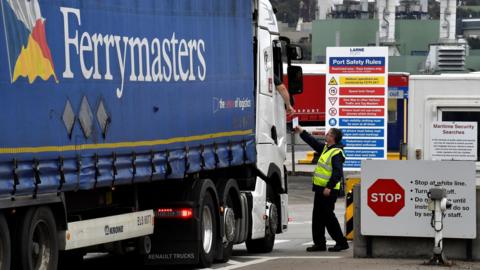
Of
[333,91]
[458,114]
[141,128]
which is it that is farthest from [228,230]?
[458,114]

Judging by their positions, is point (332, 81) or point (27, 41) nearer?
point (27, 41)

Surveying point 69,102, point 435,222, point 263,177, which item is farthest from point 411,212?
point 69,102

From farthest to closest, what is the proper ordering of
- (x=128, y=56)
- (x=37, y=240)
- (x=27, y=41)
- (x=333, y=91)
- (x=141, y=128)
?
(x=333, y=91)
(x=141, y=128)
(x=128, y=56)
(x=37, y=240)
(x=27, y=41)

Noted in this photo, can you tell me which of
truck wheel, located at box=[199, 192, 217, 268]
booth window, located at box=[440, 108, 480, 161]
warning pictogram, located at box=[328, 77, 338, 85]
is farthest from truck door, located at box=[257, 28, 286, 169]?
booth window, located at box=[440, 108, 480, 161]

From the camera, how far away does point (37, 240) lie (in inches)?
474

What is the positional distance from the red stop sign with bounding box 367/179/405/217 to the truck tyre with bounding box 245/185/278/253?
260 centimetres

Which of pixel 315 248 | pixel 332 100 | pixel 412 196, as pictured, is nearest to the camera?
pixel 412 196

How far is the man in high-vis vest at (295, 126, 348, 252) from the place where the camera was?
1839 cm

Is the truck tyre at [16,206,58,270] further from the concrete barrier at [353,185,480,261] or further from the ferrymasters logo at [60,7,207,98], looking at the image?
the concrete barrier at [353,185,480,261]

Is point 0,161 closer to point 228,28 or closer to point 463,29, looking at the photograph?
point 228,28

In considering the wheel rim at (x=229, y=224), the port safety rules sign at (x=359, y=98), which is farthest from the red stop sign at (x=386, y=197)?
the port safety rules sign at (x=359, y=98)

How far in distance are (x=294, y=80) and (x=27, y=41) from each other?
8.67 metres

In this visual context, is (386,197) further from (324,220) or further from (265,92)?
(265,92)

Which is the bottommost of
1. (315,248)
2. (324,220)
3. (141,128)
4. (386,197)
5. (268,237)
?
(315,248)
